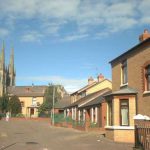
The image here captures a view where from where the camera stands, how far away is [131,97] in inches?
1046

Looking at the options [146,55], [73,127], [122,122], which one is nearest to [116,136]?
[122,122]

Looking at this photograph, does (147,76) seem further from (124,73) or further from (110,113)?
(110,113)

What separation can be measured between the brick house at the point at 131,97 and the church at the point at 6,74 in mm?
93954

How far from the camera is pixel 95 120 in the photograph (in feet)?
138

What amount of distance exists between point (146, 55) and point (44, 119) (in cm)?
4995

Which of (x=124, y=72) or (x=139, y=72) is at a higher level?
(x=124, y=72)

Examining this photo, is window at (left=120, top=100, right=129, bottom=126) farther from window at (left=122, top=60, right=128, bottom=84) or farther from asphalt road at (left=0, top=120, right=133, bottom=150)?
window at (left=122, top=60, right=128, bottom=84)

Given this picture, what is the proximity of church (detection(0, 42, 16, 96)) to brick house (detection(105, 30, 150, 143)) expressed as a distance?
308 ft

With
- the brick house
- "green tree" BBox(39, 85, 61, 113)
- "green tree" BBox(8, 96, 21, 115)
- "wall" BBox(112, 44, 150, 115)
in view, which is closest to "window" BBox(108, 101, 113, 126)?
the brick house

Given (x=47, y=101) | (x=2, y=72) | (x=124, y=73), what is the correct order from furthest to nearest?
(x=2, y=72) → (x=47, y=101) → (x=124, y=73)

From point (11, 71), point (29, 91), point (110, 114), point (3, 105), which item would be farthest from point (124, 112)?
point (11, 71)

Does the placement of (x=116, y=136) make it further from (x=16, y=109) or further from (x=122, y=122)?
(x=16, y=109)

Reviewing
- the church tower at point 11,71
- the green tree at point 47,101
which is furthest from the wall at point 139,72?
the church tower at point 11,71

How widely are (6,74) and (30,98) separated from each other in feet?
150
